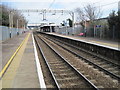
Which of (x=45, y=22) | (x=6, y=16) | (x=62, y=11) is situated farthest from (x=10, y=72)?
(x=45, y=22)

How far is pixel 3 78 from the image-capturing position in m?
8.35

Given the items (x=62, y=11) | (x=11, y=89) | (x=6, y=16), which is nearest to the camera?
(x=11, y=89)

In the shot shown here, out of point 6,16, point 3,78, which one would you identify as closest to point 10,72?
point 3,78

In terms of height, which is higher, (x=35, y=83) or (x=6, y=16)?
(x=6, y=16)

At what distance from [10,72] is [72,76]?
2.98 m

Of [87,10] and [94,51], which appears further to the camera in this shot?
[87,10]

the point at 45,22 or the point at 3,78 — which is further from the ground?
the point at 45,22

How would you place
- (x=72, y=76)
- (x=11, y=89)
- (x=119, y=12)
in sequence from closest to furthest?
(x=11, y=89) < (x=72, y=76) < (x=119, y=12)

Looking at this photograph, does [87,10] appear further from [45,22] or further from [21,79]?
[21,79]

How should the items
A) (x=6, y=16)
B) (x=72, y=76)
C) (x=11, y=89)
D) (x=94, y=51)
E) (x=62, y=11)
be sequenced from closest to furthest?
(x=11, y=89), (x=72, y=76), (x=94, y=51), (x=62, y=11), (x=6, y=16)

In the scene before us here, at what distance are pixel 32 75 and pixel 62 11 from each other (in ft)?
160

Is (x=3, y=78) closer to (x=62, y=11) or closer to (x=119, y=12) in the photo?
(x=119, y=12)

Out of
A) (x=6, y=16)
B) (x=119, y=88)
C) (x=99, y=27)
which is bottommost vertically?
(x=119, y=88)

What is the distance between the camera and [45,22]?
71.6m
